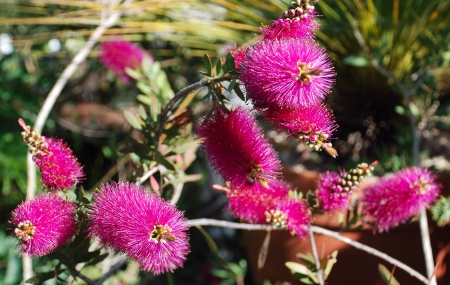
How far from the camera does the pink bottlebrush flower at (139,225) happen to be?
0.43 m

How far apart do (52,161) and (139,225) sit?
0.53ft

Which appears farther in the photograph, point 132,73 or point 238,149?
point 132,73

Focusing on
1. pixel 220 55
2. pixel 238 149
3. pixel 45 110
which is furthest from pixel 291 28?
pixel 220 55

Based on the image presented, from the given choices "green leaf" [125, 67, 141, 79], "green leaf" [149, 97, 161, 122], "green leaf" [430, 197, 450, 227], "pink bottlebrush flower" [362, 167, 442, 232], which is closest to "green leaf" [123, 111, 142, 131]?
"green leaf" [149, 97, 161, 122]

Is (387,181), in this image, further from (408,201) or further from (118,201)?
(118,201)

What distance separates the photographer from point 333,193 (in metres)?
0.60

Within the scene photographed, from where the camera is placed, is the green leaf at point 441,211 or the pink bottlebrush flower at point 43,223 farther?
the green leaf at point 441,211

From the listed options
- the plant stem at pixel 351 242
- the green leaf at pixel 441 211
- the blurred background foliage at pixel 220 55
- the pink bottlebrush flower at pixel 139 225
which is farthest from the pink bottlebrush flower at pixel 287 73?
the blurred background foliage at pixel 220 55

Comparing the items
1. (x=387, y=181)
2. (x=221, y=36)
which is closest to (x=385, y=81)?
(x=221, y=36)

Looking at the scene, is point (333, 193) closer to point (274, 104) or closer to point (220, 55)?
point (274, 104)

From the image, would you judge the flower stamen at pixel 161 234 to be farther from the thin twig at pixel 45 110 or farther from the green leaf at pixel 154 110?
the thin twig at pixel 45 110

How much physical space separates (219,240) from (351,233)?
1.98 feet

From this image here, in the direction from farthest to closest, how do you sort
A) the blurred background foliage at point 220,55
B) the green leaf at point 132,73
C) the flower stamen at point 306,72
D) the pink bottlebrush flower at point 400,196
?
the blurred background foliage at point 220,55
the green leaf at point 132,73
the pink bottlebrush flower at point 400,196
the flower stamen at point 306,72

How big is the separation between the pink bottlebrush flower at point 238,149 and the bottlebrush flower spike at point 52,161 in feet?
0.55
